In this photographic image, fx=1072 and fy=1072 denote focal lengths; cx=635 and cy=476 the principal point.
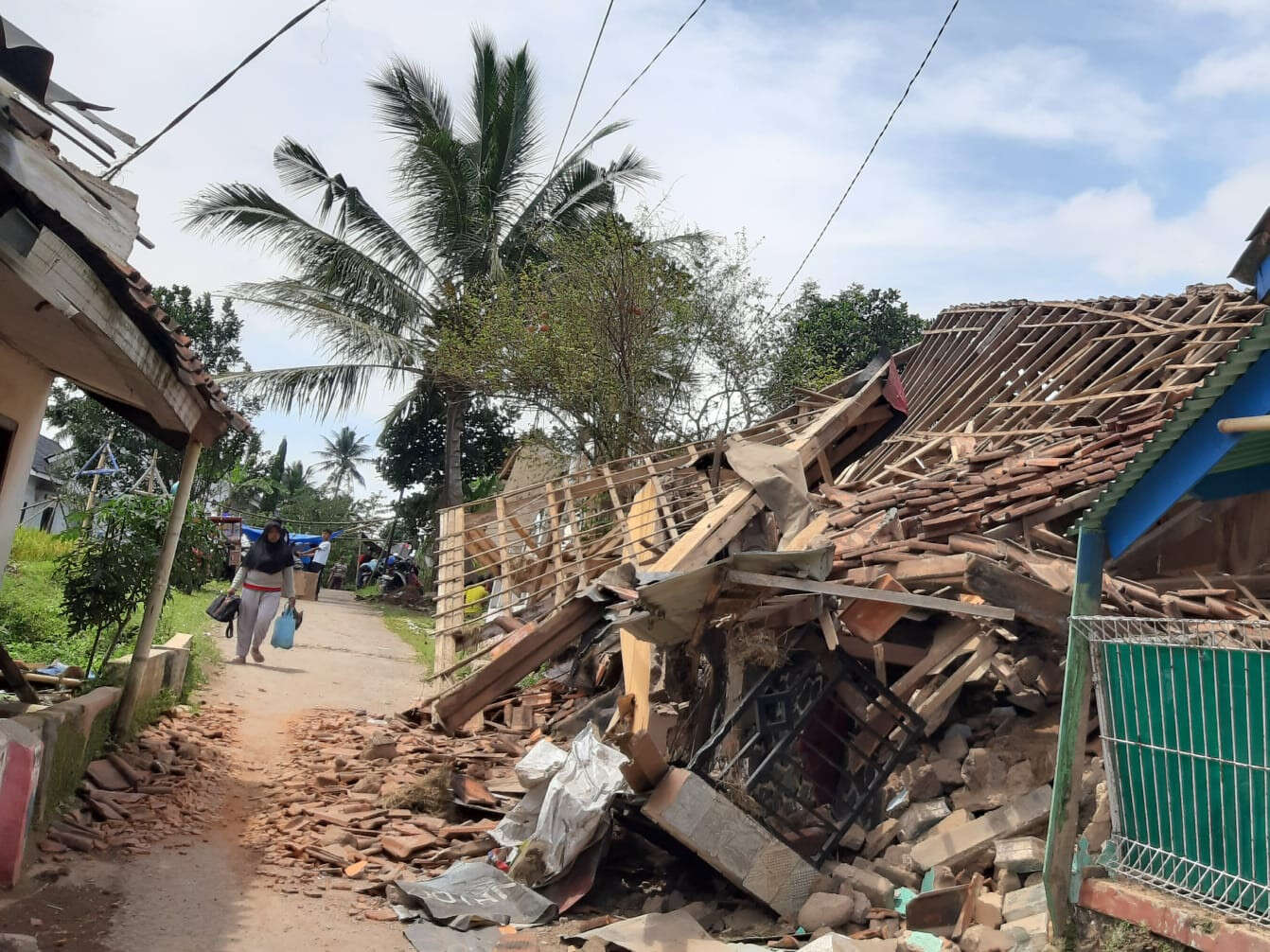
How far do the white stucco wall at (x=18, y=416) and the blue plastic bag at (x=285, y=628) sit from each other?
4862 mm

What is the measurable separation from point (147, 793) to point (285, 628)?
17.2 feet

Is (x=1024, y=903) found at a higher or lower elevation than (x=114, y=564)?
lower

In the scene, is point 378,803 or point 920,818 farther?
point 378,803

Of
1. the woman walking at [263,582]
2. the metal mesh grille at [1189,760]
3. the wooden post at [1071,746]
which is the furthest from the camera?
the woman walking at [263,582]

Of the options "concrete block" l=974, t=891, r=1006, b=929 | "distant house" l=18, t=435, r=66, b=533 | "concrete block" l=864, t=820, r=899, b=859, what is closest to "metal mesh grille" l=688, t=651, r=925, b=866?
"concrete block" l=864, t=820, r=899, b=859

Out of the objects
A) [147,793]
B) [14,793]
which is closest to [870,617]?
[14,793]

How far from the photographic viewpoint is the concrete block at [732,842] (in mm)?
5945

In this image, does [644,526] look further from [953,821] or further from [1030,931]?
[1030,931]

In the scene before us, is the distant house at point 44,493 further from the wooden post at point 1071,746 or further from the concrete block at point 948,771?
the wooden post at point 1071,746

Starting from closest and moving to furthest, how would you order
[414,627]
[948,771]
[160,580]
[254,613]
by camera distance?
[948,771], [160,580], [254,613], [414,627]

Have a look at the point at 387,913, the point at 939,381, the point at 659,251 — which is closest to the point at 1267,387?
the point at 387,913

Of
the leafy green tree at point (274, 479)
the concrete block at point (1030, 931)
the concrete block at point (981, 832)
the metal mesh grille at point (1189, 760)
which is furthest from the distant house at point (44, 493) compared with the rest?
the metal mesh grille at point (1189, 760)

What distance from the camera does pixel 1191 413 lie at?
178 inches

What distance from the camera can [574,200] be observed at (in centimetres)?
2330
